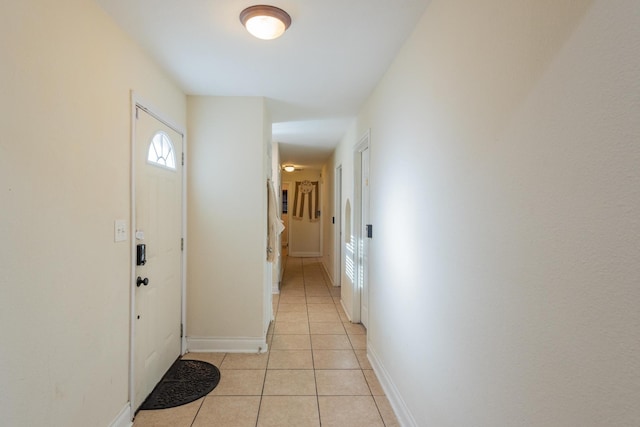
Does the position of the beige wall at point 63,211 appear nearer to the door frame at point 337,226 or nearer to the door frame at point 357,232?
the door frame at point 357,232

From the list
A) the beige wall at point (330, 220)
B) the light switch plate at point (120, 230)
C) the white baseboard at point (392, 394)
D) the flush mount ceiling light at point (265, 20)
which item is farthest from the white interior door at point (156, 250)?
the beige wall at point (330, 220)

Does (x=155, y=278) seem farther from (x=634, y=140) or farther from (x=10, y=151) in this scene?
(x=634, y=140)

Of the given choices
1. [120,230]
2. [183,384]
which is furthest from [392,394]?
[120,230]

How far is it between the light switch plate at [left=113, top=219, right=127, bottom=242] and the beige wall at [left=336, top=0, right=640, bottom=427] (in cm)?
170

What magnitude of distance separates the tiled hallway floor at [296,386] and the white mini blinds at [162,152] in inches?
66.9

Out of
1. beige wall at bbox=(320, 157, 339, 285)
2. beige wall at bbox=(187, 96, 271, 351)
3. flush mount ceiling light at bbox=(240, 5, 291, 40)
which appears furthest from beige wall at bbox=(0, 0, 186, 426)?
beige wall at bbox=(320, 157, 339, 285)

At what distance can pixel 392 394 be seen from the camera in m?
2.16

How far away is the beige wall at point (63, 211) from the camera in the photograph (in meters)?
1.14

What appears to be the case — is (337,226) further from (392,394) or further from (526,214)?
(526,214)

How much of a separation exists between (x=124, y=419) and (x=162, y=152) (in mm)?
1769

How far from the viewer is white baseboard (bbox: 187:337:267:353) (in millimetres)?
2973

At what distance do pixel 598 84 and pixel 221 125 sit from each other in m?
2.77

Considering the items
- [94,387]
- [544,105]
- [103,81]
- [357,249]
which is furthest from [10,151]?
[357,249]

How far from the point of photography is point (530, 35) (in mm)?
894
